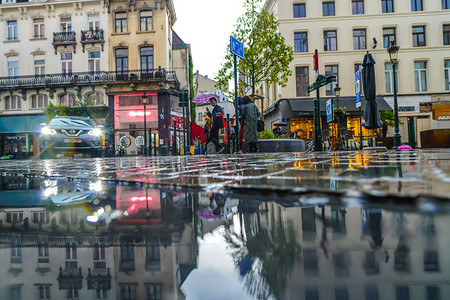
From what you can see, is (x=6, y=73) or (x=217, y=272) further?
(x=6, y=73)

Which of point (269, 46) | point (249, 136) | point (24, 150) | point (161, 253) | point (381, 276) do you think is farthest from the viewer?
point (24, 150)

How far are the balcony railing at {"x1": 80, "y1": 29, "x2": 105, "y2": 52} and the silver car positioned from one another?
52.6 ft

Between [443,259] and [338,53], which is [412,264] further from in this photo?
[338,53]

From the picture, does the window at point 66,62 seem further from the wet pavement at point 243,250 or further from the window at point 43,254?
the window at point 43,254

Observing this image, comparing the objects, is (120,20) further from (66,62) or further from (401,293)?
(401,293)

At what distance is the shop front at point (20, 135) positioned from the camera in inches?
969

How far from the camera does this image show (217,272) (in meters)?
0.60

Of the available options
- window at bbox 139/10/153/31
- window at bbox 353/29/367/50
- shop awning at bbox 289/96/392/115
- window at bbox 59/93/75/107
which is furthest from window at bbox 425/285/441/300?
window at bbox 59/93/75/107

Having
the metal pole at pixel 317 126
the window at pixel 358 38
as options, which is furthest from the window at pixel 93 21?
the metal pole at pixel 317 126

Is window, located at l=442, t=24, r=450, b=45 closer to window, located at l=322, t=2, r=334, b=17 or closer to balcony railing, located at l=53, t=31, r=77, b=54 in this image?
window, located at l=322, t=2, r=334, b=17

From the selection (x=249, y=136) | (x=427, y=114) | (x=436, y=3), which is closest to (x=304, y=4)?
(x=436, y=3)

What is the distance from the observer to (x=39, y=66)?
82.6 ft

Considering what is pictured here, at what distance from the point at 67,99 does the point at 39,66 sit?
377 centimetres

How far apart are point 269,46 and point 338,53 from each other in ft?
34.7
